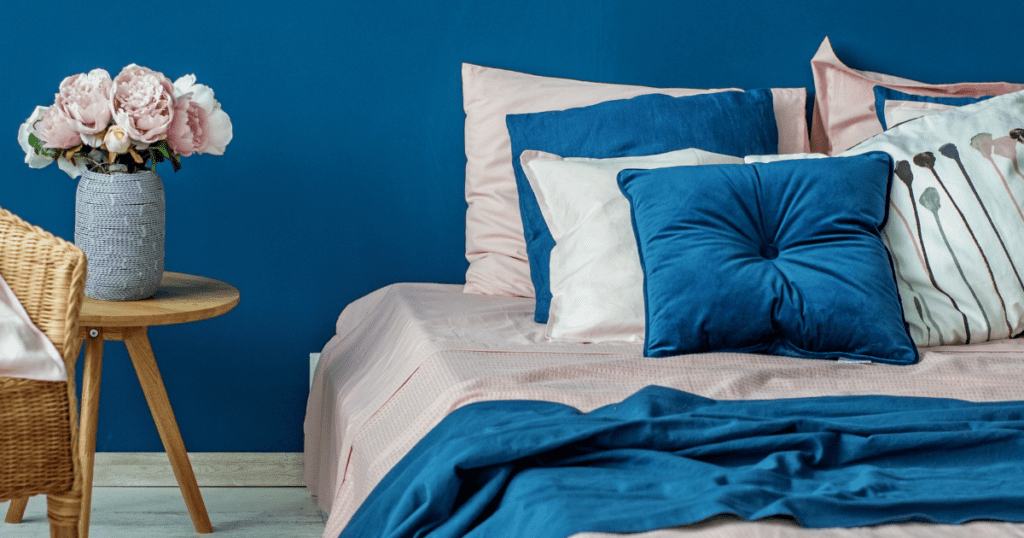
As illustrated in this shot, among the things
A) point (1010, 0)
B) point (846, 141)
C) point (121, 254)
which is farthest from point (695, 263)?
point (1010, 0)

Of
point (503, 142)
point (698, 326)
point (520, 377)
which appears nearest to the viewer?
point (520, 377)

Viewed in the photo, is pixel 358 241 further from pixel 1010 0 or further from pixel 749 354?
pixel 1010 0

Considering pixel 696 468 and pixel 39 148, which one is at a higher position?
pixel 39 148

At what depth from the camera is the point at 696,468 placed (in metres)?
0.97

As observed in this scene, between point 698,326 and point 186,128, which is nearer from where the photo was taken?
point 698,326

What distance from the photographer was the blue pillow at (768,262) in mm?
1422

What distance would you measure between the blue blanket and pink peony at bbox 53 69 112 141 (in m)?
0.90

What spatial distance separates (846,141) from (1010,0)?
637 millimetres

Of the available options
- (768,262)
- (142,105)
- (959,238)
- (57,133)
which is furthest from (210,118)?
(959,238)

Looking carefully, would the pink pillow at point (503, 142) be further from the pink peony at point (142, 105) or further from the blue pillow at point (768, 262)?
the pink peony at point (142, 105)

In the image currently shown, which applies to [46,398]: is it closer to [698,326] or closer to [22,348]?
[22,348]

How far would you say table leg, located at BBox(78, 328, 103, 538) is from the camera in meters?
1.61

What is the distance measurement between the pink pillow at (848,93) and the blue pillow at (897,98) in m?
0.02

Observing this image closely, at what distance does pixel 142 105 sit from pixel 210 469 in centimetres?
95
